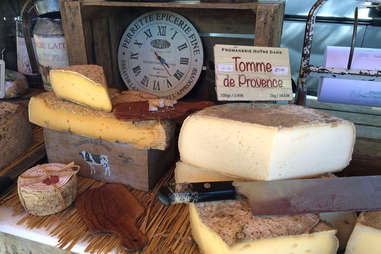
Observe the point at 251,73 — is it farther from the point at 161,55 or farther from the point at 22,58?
the point at 22,58

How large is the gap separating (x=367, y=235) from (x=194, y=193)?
0.43m

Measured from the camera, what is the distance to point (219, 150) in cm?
94

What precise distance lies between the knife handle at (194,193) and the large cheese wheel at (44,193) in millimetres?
355

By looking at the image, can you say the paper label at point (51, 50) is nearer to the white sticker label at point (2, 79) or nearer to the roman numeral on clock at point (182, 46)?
the white sticker label at point (2, 79)

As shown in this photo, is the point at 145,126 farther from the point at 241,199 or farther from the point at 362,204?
the point at 362,204

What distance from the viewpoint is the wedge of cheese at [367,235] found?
0.75 meters

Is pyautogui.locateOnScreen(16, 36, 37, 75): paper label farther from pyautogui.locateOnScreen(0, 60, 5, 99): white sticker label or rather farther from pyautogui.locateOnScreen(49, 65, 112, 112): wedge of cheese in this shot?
pyautogui.locateOnScreen(49, 65, 112, 112): wedge of cheese

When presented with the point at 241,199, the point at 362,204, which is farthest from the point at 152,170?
the point at 362,204

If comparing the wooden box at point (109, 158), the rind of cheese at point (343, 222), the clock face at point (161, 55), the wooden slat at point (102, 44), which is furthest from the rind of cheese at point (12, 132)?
the rind of cheese at point (343, 222)

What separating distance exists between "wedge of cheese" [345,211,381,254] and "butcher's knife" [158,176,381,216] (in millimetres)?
24

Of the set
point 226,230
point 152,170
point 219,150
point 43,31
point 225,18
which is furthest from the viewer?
point 225,18

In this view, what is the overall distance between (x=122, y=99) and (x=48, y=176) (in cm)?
37

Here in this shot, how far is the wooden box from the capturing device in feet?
3.55

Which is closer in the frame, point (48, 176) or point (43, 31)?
point (48, 176)
